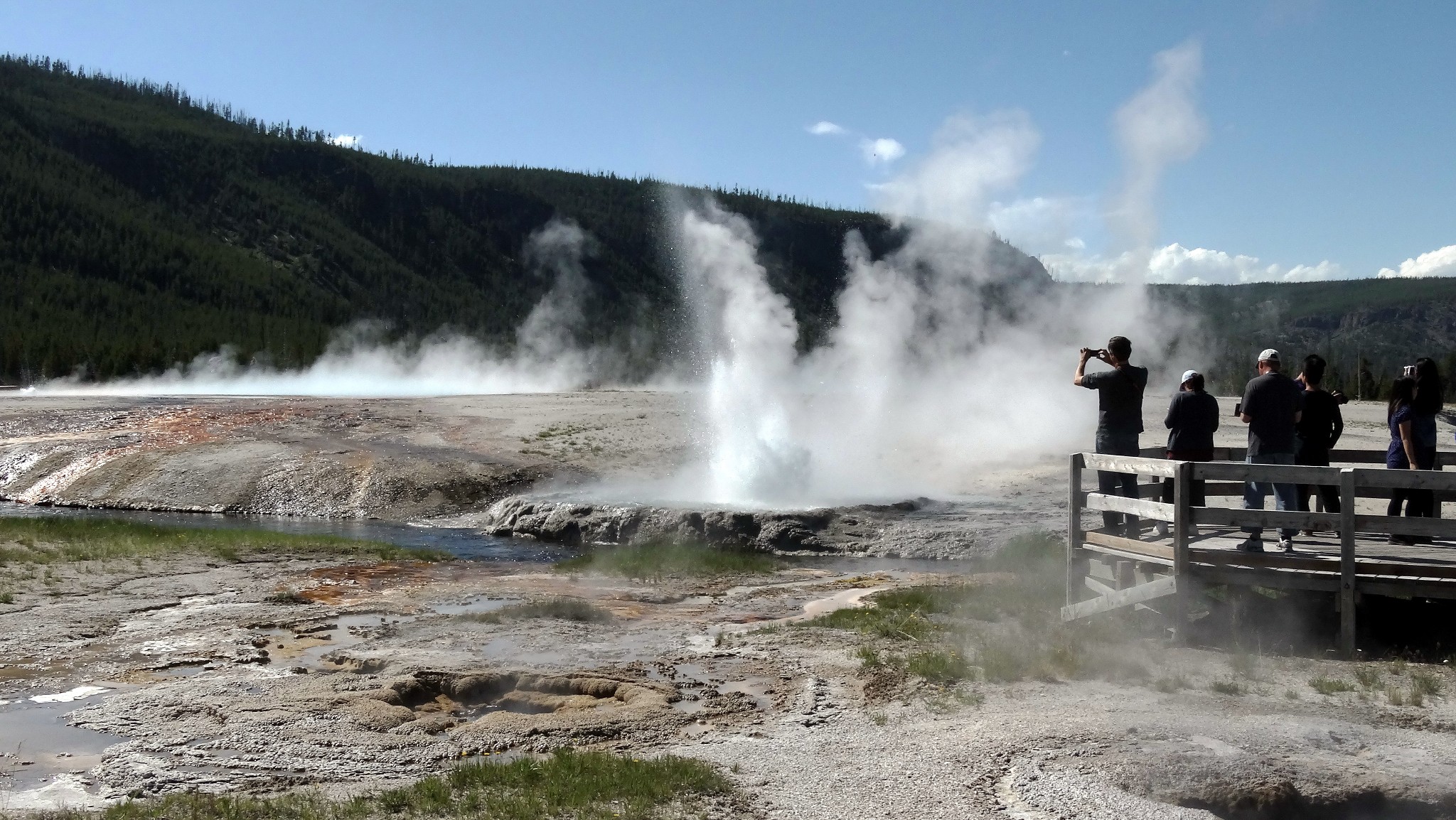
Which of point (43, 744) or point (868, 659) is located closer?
point (43, 744)

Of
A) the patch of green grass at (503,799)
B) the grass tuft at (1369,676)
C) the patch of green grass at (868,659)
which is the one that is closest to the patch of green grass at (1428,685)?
the grass tuft at (1369,676)

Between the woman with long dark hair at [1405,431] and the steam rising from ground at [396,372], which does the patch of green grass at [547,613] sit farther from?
the steam rising from ground at [396,372]

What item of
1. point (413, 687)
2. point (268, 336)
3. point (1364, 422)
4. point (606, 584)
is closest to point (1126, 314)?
point (1364, 422)

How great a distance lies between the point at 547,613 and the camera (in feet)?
35.9

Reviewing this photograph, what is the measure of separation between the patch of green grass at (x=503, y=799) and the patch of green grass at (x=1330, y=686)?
394 centimetres

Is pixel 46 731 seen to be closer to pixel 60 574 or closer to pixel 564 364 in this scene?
pixel 60 574

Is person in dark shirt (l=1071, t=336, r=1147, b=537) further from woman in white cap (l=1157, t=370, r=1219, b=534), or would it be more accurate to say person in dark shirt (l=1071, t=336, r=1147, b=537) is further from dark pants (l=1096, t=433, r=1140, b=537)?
woman in white cap (l=1157, t=370, r=1219, b=534)

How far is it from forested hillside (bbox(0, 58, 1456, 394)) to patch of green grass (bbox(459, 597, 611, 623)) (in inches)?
2570

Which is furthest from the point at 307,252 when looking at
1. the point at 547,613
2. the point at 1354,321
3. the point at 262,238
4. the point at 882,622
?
the point at 1354,321

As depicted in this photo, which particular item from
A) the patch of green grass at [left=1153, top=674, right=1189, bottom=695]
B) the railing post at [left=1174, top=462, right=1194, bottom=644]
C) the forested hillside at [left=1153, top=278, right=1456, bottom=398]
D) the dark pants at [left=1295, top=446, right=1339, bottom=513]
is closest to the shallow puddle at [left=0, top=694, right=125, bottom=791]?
the patch of green grass at [left=1153, top=674, right=1189, bottom=695]

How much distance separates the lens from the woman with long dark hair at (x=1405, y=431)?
9.40m

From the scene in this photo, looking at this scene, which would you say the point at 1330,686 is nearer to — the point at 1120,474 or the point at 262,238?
the point at 1120,474

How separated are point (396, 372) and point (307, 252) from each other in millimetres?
68825

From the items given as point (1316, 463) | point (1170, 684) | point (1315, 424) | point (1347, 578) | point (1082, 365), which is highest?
point (1082, 365)
